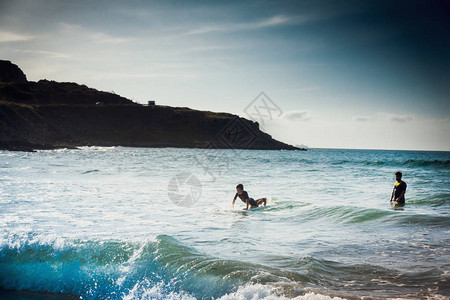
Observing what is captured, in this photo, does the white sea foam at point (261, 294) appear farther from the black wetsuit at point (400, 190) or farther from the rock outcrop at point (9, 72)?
the rock outcrop at point (9, 72)

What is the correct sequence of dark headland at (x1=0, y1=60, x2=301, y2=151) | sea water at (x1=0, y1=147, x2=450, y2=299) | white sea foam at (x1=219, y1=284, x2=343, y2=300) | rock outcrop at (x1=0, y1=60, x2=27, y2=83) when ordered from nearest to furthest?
white sea foam at (x1=219, y1=284, x2=343, y2=300)
sea water at (x1=0, y1=147, x2=450, y2=299)
dark headland at (x1=0, y1=60, x2=301, y2=151)
rock outcrop at (x1=0, y1=60, x2=27, y2=83)

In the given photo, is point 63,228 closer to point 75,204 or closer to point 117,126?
point 75,204

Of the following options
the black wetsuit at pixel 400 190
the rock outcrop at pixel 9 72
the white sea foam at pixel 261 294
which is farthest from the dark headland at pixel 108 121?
the white sea foam at pixel 261 294

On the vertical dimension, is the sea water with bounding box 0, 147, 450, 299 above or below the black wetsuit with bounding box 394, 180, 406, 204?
below

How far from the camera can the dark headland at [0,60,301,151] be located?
85.3 meters

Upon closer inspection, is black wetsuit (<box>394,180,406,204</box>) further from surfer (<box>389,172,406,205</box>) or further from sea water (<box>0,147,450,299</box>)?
sea water (<box>0,147,450,299</box>)

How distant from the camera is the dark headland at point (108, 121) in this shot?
85.3 meters

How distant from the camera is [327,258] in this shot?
6.57 meters

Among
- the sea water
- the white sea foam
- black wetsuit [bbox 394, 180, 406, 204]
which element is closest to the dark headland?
the sea water

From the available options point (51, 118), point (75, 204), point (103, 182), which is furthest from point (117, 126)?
point (75, 204)

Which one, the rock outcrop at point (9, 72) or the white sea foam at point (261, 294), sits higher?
the rock outcrop at point (9, 72)

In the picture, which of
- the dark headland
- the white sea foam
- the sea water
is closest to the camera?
the white sea foam

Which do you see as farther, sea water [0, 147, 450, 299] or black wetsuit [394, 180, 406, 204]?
black wetsuit [394, 180, 406, 204]

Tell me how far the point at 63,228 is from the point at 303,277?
20.2ft
